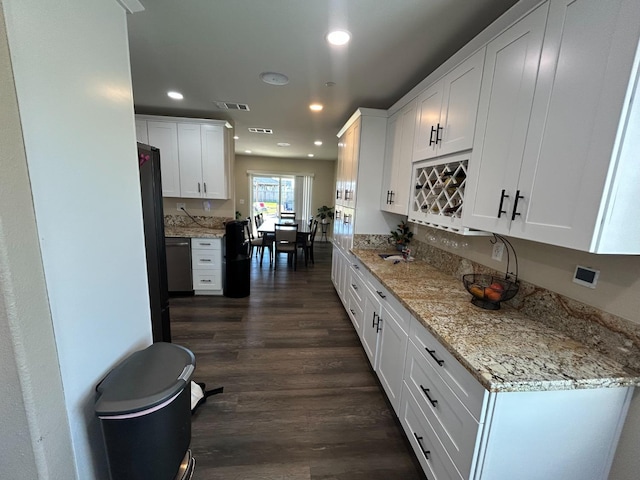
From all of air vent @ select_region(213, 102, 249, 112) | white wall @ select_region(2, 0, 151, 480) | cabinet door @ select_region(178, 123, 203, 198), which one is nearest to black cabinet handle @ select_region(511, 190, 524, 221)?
white wall @ select_region(2, 0, 151, 480)

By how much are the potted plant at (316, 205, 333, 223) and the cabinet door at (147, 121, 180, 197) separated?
4.68 m

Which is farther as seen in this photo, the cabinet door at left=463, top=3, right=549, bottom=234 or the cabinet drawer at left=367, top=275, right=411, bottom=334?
the cabinet drawer at left=367, top=275, right=411, bottom=334

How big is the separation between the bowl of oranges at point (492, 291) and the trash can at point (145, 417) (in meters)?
1.56

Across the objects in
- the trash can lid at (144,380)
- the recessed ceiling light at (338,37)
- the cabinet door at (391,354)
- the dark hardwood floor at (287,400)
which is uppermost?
the recessed ceiling light at (338,37)

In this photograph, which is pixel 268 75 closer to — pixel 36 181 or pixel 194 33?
pixel 194 33

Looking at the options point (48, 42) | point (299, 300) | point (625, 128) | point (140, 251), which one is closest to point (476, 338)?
point (625, 128)

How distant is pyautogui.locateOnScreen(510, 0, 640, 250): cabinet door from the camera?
0.85 m

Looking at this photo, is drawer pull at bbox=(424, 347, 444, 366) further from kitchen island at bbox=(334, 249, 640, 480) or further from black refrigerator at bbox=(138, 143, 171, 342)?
black refrigerator at bbox=(138, 143, 171, 342)

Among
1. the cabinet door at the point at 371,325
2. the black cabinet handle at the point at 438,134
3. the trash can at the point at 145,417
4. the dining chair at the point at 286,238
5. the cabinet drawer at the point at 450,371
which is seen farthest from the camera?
the dining chair at the point at 286,238

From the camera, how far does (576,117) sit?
96 cm

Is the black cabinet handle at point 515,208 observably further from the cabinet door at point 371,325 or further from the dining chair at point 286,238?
the dining chair at point 286,238

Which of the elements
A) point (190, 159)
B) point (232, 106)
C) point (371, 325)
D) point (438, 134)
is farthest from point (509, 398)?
point (190, 159)

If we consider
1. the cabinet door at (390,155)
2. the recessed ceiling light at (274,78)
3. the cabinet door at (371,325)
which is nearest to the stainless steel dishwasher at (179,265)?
the recessed ceiling light at (274,78)

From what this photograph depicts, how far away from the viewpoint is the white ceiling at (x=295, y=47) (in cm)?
149
